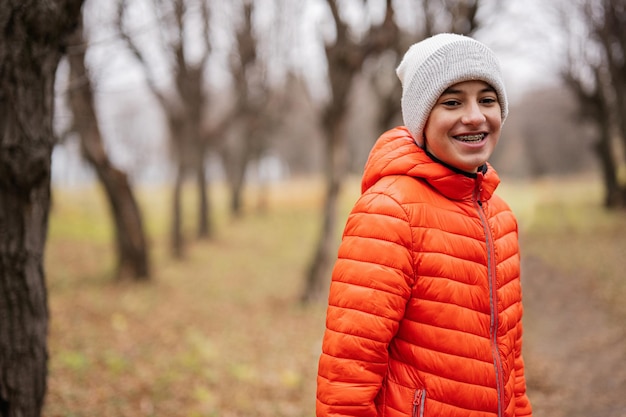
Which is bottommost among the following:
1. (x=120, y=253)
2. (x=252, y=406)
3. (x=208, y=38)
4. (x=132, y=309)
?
(x=252, y=406)

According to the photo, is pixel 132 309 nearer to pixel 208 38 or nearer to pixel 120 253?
pixel 120 253

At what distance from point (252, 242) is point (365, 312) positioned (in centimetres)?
1664

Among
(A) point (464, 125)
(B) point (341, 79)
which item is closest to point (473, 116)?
(A) point (464, 125)

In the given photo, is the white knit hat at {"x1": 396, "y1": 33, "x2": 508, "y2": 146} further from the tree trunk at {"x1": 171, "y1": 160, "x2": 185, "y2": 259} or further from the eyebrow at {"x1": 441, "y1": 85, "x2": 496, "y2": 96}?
the tree trunk at {"x1": 171, "y1": 160, "x2": 185, "y2": 259}

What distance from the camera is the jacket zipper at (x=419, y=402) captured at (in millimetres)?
1815

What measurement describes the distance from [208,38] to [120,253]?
6892 mm

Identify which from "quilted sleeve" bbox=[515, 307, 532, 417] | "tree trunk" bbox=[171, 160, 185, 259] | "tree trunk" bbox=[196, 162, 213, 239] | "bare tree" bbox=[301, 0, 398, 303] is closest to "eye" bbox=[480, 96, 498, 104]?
"quilted sleeve" bbox=[515, 307, 532, 417]

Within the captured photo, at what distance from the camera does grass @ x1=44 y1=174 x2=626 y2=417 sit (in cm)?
523

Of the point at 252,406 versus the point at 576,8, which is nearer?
the point at 252,406

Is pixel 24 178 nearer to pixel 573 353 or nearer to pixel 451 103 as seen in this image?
pixel 451 103

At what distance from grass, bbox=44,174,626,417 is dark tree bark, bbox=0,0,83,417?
1.75 m

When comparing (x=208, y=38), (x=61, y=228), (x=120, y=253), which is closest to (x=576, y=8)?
(x=208, y=38)

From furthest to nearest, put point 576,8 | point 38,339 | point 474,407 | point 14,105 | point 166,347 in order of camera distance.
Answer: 1. point 576,8
2. point 166,347
3. point 38,339
4. point 14,105
5. point 474,407

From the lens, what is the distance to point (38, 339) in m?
2.87
